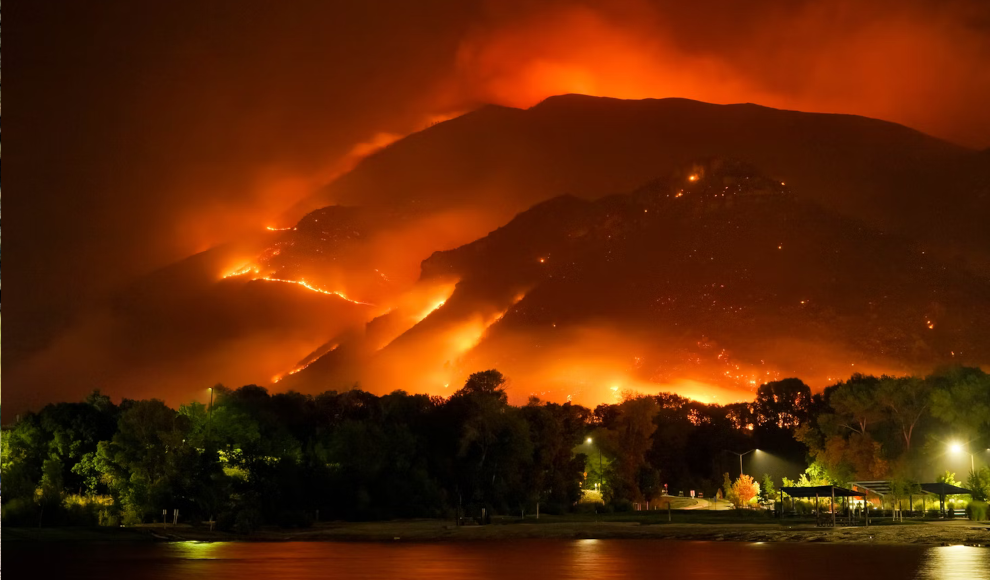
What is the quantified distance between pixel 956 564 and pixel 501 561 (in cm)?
1541

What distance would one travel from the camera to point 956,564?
3366 centimetres

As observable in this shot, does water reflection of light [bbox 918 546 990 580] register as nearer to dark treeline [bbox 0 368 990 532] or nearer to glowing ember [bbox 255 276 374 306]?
dark treeline [bbox 0 368 990 532]

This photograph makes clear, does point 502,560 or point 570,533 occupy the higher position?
point 502,560

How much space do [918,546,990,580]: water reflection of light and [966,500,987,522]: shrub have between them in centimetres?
2008

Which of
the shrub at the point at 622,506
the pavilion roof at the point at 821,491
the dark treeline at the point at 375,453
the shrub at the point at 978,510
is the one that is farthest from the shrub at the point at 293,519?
the shrub at the point at 978,510

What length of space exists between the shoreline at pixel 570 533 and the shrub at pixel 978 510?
370 cm

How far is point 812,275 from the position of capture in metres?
161

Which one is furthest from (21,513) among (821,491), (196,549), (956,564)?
(956,564)

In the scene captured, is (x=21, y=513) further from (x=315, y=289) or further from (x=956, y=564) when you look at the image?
(x=315, y=289)

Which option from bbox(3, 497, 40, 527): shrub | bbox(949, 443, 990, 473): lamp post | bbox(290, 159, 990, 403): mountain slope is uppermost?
bbox(290, 159, 990, 403): mountain slope

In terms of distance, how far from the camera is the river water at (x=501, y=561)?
32.0m

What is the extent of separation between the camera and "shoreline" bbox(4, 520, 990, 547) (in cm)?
4788

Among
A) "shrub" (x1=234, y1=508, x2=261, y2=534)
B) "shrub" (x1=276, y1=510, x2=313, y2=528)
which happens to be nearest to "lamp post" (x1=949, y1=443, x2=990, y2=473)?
"shrub" (x1=276, y1=510, x2=313, y2=528)

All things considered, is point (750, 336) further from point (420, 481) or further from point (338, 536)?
point (338, 536)
